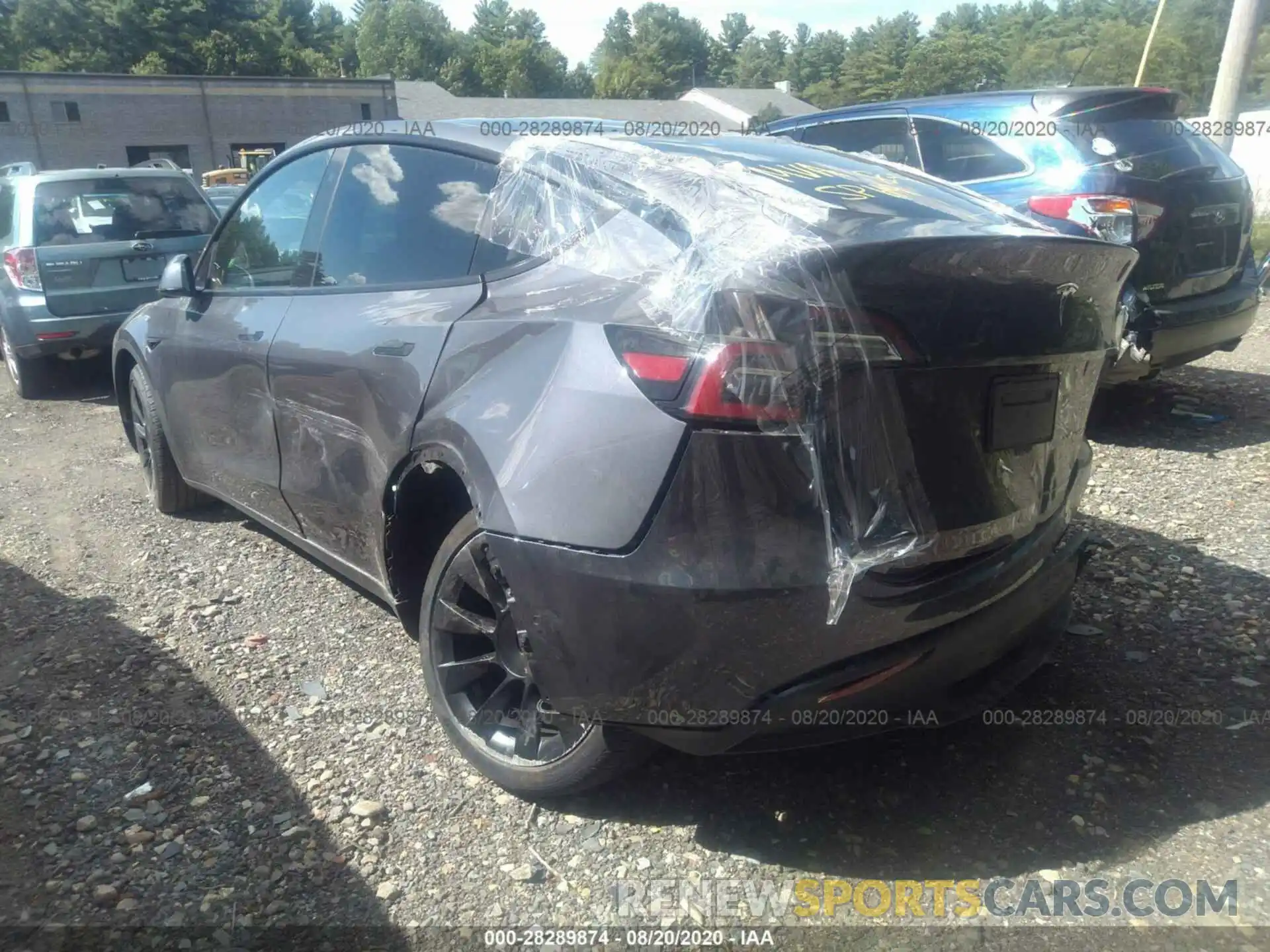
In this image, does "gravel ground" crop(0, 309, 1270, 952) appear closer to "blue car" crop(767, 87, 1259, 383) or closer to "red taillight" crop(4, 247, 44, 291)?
"blue car" crop(767, 87, 1259, 383)

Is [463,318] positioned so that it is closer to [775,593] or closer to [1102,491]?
[775,593]

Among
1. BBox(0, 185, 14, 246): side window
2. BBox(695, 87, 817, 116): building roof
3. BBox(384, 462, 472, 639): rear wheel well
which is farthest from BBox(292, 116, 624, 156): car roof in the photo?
BBox(695, 87, 817, 116): building roof

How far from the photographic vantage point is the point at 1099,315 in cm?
248

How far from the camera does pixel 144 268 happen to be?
7.67m

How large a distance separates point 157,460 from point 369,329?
236 centimetres

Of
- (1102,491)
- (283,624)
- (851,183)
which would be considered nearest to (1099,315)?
(851,183)

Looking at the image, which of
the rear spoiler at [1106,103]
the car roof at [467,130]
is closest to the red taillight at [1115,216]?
the rear spoiler at [1106,103]

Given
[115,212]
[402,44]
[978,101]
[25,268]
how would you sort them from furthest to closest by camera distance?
[402,44] < [115,212] < [25,268] < [978,101]

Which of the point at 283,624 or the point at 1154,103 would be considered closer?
the point at 283,624

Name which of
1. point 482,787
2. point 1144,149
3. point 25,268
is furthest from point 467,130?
point 25,268

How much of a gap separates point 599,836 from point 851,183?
1.87 metres

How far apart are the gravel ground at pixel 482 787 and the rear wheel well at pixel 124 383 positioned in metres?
1.40

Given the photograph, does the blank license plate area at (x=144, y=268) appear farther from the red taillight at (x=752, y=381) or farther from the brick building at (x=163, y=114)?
the brick building at (x=163, y=114)

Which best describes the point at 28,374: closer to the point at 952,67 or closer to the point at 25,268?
the point at 25,268
